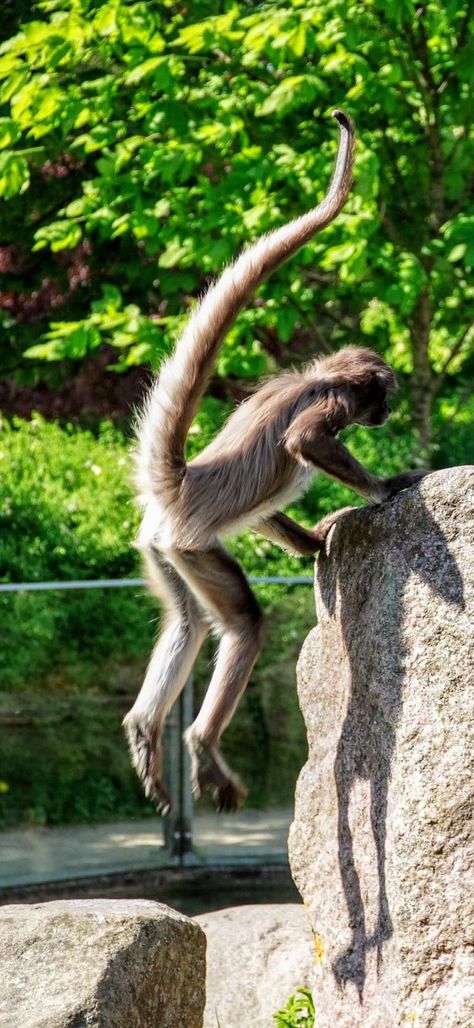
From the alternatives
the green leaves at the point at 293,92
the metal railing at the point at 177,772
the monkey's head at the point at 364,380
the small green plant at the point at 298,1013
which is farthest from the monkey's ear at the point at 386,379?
the green leaves at the point at 293,92

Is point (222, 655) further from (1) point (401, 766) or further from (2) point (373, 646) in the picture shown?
(1) point (401, 766)

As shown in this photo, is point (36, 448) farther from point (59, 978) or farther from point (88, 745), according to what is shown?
point (59, 978)

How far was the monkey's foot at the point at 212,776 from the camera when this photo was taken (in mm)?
4957

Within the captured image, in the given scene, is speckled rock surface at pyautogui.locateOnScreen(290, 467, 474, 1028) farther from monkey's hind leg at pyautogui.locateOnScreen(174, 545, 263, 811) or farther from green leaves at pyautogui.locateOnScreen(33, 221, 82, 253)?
green leaves at pyautogui.locateOnScreen(33, 221, 82, 253)

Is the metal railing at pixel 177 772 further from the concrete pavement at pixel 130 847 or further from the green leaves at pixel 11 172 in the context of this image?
the green leaves at pixel 11 172

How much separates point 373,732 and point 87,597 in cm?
477

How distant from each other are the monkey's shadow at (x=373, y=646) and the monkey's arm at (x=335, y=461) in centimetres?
12

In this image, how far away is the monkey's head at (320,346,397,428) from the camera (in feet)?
17.2

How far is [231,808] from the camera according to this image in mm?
5051

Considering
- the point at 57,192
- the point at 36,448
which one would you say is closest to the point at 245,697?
the point at 36,448

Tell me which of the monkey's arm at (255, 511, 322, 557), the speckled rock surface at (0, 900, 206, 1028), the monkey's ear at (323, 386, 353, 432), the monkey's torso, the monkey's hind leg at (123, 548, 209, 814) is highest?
the monkey's ear at (323, 386, 353, 432)

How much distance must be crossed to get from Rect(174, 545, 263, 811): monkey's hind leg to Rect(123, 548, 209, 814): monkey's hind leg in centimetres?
19

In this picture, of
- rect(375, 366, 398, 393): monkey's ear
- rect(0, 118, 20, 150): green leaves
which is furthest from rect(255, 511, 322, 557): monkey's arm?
rect(0, 118, 20, 150): green leaves

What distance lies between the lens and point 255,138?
36.0 ft
